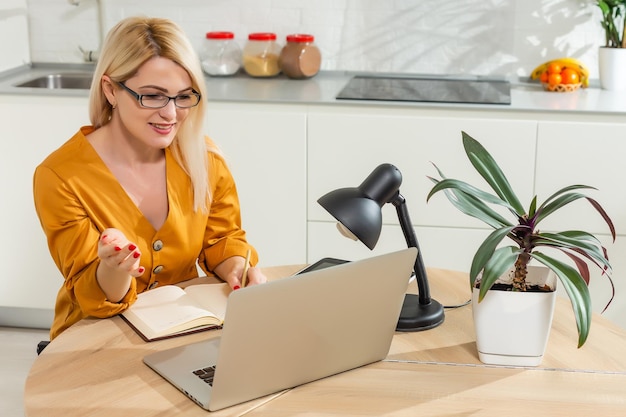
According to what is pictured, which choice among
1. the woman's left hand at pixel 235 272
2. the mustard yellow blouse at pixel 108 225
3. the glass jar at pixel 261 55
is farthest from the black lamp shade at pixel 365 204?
the glass jar at pixel 261 55

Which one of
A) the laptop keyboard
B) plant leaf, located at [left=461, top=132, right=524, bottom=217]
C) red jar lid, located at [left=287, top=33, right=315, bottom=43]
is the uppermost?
red jar lid, located at [left=287, top=33, right=315, bottom=43]

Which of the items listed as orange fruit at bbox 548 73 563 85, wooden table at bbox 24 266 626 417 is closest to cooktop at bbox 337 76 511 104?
orange fruit at bbox 548 73 563 85

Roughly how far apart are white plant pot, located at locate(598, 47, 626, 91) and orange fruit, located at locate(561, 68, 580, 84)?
0.11 m

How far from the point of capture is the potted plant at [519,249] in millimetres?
1494

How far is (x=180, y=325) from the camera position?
1715 millimetres

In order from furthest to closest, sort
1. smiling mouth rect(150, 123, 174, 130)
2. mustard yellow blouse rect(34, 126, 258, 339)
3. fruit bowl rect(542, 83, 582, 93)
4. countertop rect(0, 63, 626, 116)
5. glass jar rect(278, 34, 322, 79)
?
glass jar rect(278, 34, 322, 79), fruit bowl rect(542, 83, 582, 93), countertop rect(0, 63, 626, 116), smiling mouth rect(150, 123, 174, 130), mustard yellow blouse rect(34, 126, 258, 339)

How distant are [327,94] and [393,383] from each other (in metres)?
1.87

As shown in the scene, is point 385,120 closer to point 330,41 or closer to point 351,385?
point 330,41

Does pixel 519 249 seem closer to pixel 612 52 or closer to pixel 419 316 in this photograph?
pixel 419 316

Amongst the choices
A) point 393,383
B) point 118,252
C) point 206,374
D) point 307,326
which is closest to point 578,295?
point 393,383

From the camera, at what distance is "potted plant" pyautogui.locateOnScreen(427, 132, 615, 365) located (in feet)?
4.90

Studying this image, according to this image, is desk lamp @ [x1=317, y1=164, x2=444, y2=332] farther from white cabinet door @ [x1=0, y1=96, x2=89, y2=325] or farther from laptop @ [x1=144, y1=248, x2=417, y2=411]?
white cabinet door @ [x1=0, y1=96, x2=89, y2=325]

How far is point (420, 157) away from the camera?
3.12 meters

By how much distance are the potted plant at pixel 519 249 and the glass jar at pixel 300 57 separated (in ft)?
6.55
